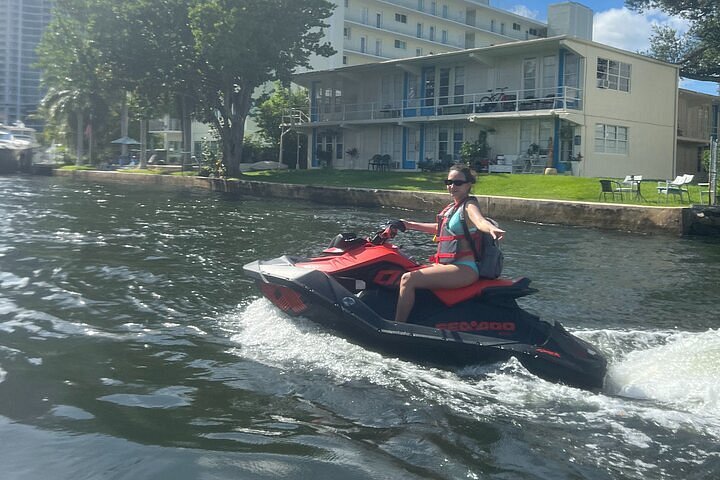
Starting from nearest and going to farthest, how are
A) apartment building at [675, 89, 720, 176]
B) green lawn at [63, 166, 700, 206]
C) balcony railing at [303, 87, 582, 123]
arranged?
1. green lawn at [63, 166, 700, 206]
2. balcony railing at [303, 87, 582, 123]
3. apartment building at [675, 89, 720, 176]

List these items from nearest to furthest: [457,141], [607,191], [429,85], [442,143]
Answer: [607,191], [457,141], [442,143], [429,85]

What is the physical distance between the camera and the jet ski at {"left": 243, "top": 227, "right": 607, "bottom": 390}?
19.3ft

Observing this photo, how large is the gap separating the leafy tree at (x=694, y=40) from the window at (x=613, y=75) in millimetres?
9638

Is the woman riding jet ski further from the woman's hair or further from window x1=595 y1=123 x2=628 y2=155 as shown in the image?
window x1=595 y1=123 x2=628 y2=155

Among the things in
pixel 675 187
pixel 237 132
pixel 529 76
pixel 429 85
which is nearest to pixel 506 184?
pixel 675 187

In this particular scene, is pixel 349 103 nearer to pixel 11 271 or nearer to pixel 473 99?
pixel 473 99

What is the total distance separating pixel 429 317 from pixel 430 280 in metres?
0.33

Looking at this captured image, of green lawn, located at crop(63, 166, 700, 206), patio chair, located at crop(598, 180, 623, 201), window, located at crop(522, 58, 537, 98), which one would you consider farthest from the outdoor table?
window, located at crop(522, 58, 537, 98)

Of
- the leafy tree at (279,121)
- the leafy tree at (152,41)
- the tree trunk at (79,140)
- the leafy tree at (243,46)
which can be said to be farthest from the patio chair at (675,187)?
the tree trunk at (79,140)

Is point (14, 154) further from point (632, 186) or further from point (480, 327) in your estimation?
point (480, 327)

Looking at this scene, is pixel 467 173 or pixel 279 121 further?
pixel 279 121

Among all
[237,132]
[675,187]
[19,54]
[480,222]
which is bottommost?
[480,222]

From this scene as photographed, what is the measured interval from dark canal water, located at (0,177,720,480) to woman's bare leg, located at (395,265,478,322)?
495 mm

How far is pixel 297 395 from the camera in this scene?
556cm
